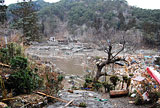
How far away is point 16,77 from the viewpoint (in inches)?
107

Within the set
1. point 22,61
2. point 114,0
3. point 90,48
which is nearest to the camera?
point 22,61

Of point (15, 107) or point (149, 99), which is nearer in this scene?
point (15, 107)

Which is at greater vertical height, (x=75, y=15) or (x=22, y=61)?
(x=75, y=15)

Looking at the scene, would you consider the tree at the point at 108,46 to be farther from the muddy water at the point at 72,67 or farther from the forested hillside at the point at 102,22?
the forested hillside at the point at 102,22

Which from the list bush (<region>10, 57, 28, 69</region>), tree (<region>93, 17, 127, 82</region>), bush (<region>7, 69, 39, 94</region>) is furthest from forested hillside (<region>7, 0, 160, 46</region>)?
bush (<region>7, 69, 39, 94</region>)

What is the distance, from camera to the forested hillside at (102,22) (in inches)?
933

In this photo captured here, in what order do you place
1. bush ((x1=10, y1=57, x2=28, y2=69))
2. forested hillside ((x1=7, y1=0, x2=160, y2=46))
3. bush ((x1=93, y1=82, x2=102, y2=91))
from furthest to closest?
forested hillside ((x1=7, y1=0, x2=160, y2=46)), bush ((x1=93, y1=82, x2=102, y2=91)), bush ((x1=10, y1=57, x2=28, y2=69))

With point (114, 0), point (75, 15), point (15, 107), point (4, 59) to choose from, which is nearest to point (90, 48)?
point (4, 59)

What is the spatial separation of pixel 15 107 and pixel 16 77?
62cm

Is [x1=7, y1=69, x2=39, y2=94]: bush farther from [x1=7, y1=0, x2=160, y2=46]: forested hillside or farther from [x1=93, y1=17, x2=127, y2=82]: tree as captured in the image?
[x1=7, y1=0, x2=160, y2=46]: forested hillside

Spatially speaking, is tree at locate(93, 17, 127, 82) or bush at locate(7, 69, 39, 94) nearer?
bush at locate(7, 69, 39, 94)

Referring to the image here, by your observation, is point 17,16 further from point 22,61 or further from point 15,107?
point 15,107

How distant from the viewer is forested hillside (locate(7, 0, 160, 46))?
77.8ft

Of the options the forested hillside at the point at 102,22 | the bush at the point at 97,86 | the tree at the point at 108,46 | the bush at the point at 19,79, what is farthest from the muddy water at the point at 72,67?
the bush at the point at 19,79
